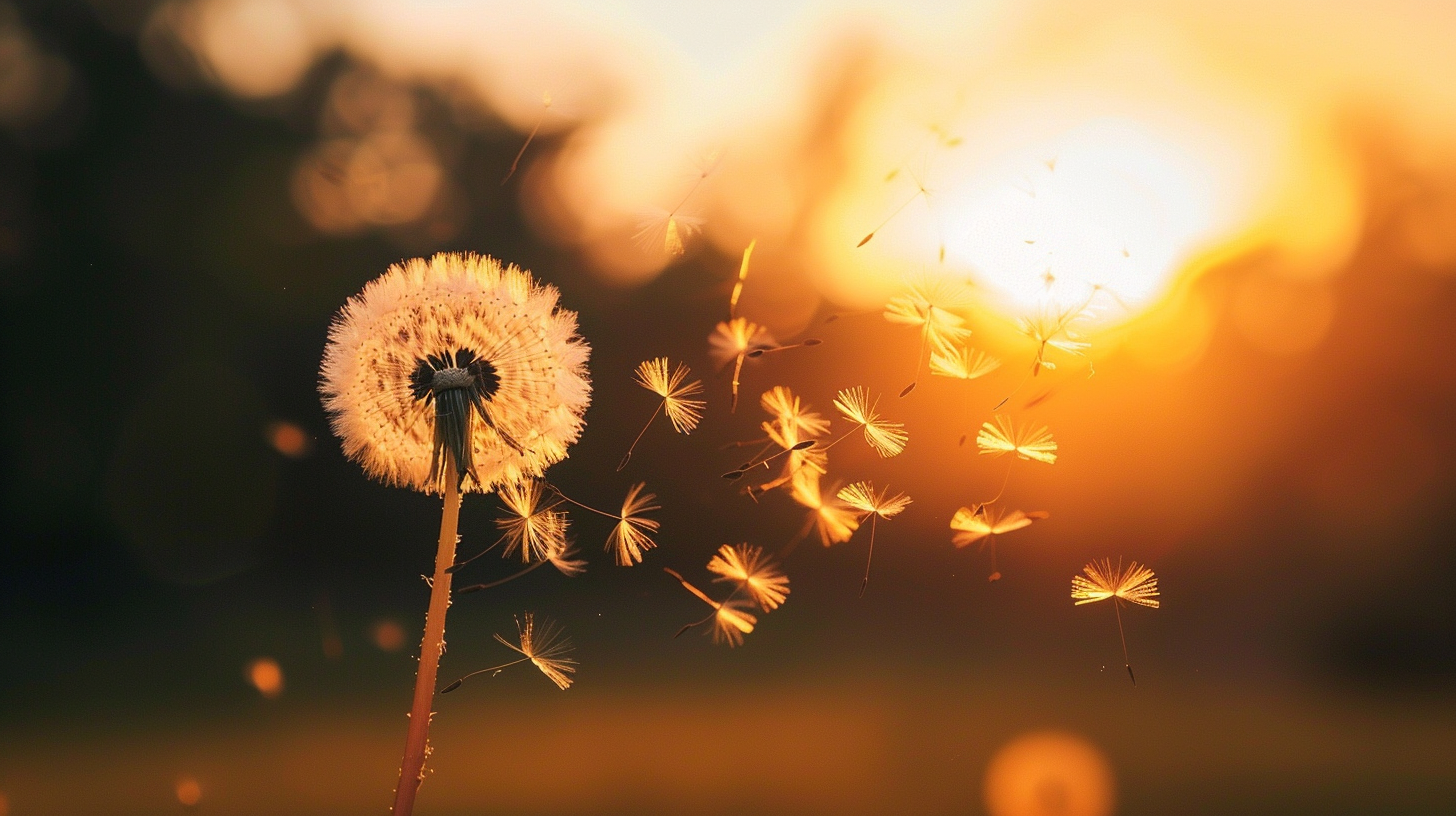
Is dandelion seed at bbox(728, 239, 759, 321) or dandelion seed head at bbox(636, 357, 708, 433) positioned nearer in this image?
dandelion seed at bbox(728, 239, 759, 321)

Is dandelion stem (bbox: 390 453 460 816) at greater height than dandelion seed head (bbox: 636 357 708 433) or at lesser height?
lesser

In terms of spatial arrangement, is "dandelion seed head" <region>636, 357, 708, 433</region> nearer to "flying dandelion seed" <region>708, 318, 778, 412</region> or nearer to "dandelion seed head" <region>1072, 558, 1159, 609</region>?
"flying dandelion seed" <region>708, 318, 778, 412</region>

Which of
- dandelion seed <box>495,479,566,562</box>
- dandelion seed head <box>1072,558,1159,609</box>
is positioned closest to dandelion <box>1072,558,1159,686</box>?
dandelion seed head <box>1072,558,1159,609</box>

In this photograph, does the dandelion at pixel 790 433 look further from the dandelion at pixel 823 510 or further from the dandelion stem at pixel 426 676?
the dandelion stem at pixel 426 676

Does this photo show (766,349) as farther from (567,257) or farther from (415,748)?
(567,257)

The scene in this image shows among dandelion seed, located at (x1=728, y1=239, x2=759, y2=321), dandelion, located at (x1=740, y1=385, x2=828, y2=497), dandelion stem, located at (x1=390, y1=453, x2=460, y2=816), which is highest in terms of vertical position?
dandelion seed, located at (x1=728, y1=239, x2=759, y2=321)

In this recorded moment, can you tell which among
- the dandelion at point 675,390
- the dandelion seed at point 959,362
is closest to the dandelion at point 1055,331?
the dandelion seed at point 959,362
